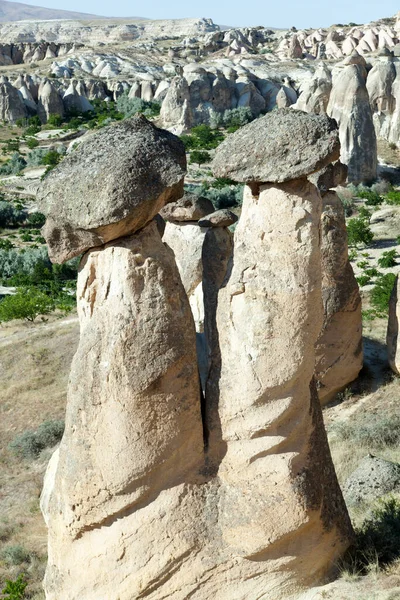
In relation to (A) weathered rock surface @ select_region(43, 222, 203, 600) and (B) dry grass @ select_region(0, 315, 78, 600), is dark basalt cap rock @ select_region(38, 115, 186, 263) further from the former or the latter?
(B) dry grass @ select_region(0, 315, 78, 600)

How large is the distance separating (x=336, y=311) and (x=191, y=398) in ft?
18.2

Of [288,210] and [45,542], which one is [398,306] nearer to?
[45,542]

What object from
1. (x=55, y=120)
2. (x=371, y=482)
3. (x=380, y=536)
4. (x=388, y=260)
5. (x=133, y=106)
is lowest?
(x=371, y=482)

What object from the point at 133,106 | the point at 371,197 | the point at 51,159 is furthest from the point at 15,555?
the point at 133,106

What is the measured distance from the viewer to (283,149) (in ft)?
13.5

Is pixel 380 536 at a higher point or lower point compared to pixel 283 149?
lower

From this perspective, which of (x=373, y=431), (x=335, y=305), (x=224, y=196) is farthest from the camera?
(x=224, y=196)

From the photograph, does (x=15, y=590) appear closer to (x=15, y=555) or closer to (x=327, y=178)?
(x=15, y=555)

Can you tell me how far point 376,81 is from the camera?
36031mm

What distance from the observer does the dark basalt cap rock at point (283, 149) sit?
407 cm

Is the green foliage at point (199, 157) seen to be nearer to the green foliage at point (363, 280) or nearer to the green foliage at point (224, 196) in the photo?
the green foliage at point (224, 196)

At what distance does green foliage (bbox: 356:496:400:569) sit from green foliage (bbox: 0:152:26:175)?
35.1m

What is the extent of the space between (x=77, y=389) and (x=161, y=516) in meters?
0.93

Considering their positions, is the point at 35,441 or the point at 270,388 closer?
the point at 270,388
